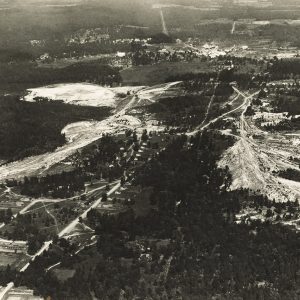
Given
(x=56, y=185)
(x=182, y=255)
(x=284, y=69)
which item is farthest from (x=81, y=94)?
(x=182, y=255)

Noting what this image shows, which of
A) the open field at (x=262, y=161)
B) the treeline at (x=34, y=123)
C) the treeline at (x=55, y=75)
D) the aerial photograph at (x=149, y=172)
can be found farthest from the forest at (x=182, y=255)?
the treeline at (x=55, y=75)

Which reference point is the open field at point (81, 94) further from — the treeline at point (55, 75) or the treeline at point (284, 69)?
the treeline at point (284, 69)

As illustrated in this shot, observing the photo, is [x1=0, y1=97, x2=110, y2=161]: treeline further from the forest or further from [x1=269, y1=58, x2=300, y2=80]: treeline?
[x1=269, y1=58, x2=300, y2=80]: treeline

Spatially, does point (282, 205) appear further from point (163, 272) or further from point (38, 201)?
point (38, 201)

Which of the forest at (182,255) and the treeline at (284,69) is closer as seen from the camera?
the forest at (182,255)

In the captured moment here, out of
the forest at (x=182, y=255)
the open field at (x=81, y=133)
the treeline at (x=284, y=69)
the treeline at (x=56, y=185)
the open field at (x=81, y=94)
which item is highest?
the forest at (x=182, y=255)

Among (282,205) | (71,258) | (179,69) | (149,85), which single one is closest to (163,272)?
(71,258)

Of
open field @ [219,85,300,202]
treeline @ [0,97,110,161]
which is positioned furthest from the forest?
treeline @ [0,97,110,161]
